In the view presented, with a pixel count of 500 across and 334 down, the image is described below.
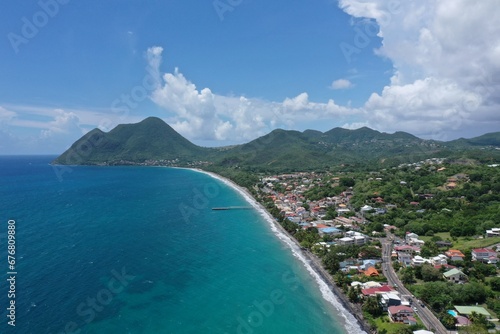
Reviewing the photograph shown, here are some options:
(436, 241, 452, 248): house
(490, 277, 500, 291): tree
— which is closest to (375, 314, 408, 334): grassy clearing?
(490, 277, 500, 291): tree

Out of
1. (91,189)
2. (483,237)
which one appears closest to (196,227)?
(483,237)

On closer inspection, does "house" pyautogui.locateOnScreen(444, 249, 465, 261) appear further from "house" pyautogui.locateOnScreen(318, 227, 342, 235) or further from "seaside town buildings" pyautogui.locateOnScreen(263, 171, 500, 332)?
"house" pyautogui.locateOnScreen(318, 227, 342, 235)

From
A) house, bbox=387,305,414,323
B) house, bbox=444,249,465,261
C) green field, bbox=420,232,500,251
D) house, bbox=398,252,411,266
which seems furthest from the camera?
green field, bbox=420,232,500,251

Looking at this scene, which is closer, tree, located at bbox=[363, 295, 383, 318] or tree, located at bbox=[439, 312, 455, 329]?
tree, located at bbox=[439, 312, 455, 329]

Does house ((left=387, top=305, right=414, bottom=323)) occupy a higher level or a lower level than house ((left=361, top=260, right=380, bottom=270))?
lower

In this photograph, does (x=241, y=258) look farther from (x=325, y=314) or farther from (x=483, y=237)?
(x=483, y=237)

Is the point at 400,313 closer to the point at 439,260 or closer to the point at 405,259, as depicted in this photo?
the point at 405,259
